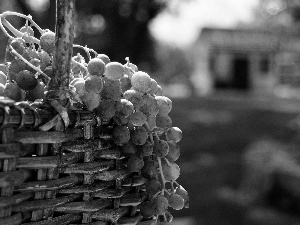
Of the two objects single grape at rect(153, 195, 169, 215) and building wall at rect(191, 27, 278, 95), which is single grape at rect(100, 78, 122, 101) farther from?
building wall at rect(191, 27, 278, 95)

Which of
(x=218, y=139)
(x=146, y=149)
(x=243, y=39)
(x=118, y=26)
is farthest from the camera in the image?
(x=243, y=39)

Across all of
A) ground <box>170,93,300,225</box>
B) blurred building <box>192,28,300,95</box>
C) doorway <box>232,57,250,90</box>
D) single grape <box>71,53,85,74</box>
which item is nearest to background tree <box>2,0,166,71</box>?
ground <box>170,93,300,225</box>

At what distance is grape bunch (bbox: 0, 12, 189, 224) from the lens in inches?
21.1

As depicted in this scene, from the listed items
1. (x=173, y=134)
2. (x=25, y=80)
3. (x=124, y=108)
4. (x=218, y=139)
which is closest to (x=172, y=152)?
(x=173, y=134)

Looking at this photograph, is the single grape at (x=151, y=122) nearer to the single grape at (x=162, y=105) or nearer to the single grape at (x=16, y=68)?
the single grape at (x=162, y=105)

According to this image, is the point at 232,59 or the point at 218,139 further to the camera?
the point at 232,59

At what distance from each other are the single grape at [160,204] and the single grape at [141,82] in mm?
137

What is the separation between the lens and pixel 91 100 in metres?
0.53

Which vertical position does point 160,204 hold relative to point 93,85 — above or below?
below

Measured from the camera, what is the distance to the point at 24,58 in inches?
22.0

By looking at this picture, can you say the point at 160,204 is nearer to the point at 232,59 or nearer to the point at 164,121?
the point at 164,121

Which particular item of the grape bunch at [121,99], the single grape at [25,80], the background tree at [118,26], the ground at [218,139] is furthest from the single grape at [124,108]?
the background tree at [118,26]

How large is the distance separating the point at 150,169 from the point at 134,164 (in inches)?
1.6

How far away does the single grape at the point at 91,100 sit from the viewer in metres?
0.53
